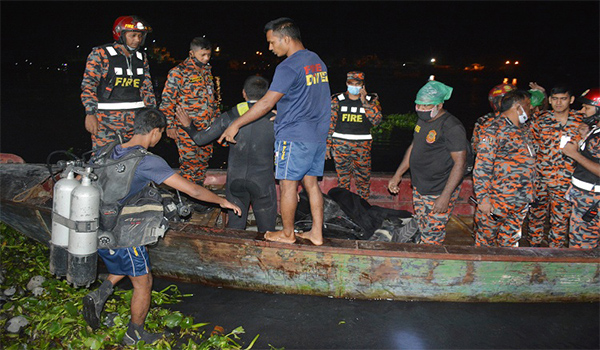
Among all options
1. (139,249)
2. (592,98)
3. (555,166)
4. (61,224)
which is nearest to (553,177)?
(555,166)

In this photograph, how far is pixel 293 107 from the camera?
374cm

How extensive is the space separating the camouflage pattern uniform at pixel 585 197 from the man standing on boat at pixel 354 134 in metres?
2.60

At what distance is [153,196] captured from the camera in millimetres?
3424

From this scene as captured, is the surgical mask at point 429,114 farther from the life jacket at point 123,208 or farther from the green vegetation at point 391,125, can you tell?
the green vegetation at point 391,125

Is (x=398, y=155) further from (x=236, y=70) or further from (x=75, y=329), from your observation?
(x=236, y=70)

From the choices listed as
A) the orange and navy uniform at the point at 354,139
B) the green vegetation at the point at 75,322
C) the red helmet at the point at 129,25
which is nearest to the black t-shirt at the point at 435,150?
the orange and navy uniform at the point at 354,139

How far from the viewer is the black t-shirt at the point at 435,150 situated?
4180 mm

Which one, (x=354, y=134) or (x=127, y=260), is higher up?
(x=354, y=134)

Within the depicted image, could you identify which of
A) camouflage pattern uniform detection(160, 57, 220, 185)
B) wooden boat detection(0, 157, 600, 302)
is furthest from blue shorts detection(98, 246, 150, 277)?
camouflage pattern uniform detection(160, 57, 220, 185)

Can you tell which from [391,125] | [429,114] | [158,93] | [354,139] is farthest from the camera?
[391,125]

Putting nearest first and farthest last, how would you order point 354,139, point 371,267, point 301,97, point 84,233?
point 84,233 < point 301,97 < point 371,267 < point 354,139

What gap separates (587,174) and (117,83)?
17.6ft

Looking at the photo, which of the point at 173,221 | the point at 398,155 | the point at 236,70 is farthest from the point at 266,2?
the point at 173,221

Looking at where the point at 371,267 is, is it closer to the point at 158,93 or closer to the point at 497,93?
the point at 497,93
